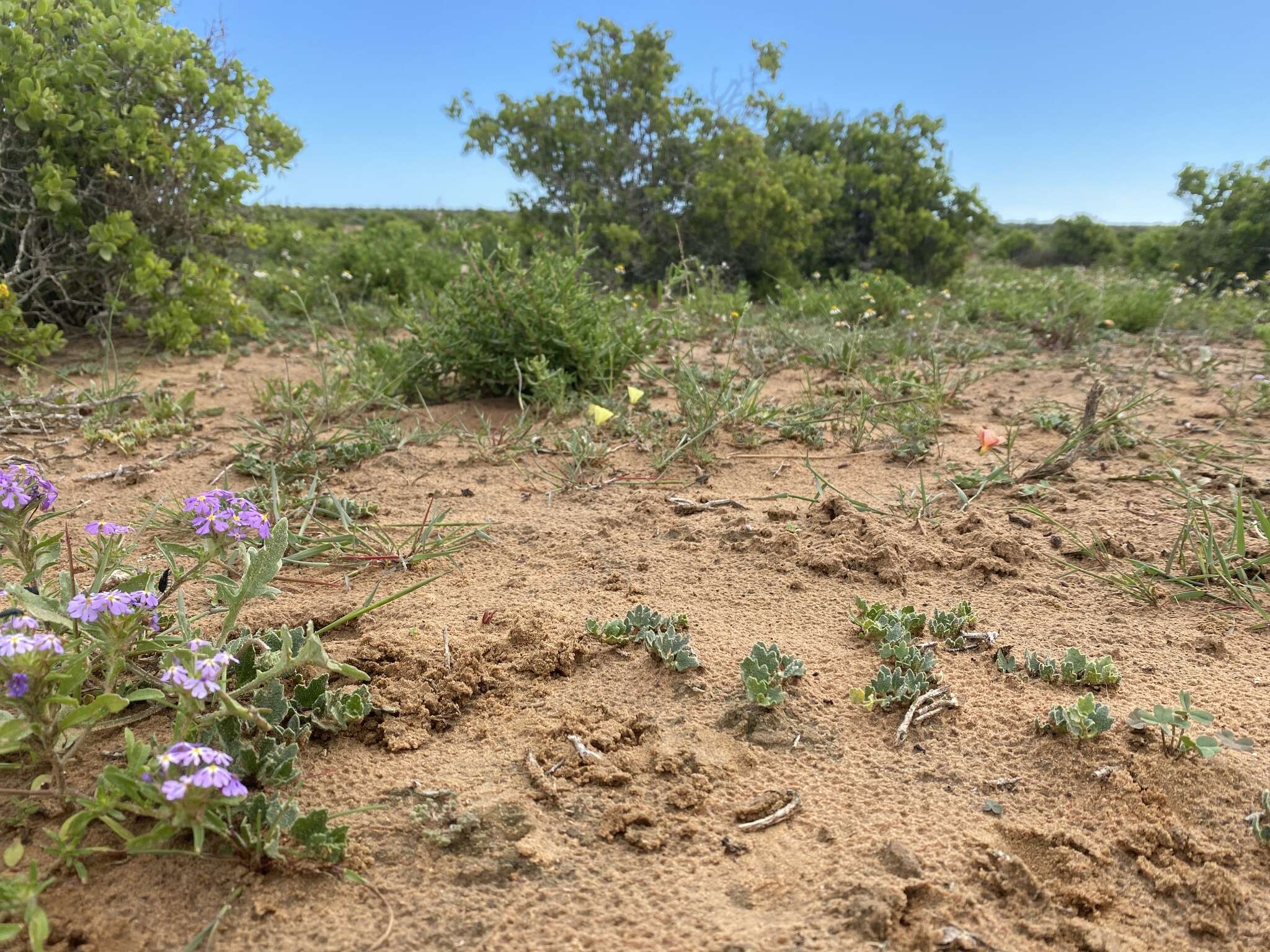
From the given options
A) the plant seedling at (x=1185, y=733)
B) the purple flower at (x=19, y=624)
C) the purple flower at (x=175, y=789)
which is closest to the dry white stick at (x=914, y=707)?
the plant seedling at (x=1185, y=733)

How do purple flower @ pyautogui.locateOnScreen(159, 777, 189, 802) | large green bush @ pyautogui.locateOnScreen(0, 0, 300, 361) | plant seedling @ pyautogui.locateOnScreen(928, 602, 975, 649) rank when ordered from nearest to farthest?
purple flower @ pyautogui.locateOnScreen(159, 777, 189, 802)
plant seedling @ pyautogui.locateOnScreen(928, 602, 975, 649)
large green bush @ pyautogui.locateOnScreen(0, 0, 300, 361)

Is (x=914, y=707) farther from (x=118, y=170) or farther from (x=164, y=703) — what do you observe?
(x=118, y=170)

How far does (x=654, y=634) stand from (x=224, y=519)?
86 cm

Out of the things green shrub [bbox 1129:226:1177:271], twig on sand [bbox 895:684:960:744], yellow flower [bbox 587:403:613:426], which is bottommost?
twig on sand [bbox 895:684:960:744]

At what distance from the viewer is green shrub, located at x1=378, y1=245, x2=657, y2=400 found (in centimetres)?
362

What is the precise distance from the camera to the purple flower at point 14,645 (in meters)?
1.10

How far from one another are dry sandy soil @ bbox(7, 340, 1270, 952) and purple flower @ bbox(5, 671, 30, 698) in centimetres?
27

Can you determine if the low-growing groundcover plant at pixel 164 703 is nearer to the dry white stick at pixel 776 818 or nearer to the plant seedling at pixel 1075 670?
the dry white stick at pixel 776 818

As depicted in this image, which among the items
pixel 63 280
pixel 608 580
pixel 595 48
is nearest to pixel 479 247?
pixel 608 580

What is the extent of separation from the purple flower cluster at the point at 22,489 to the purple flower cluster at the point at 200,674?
1.54ft

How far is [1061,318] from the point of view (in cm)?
550

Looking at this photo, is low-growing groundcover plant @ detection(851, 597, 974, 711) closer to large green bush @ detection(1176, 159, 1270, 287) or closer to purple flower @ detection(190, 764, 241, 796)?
purple flower @ detection(190, 764, 241, 796)

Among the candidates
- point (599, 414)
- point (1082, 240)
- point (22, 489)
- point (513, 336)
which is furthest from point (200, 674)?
point (1082, 240)

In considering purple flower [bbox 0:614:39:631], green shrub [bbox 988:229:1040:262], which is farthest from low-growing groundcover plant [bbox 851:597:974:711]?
green shrub [bbox 988:229:1040:262]
